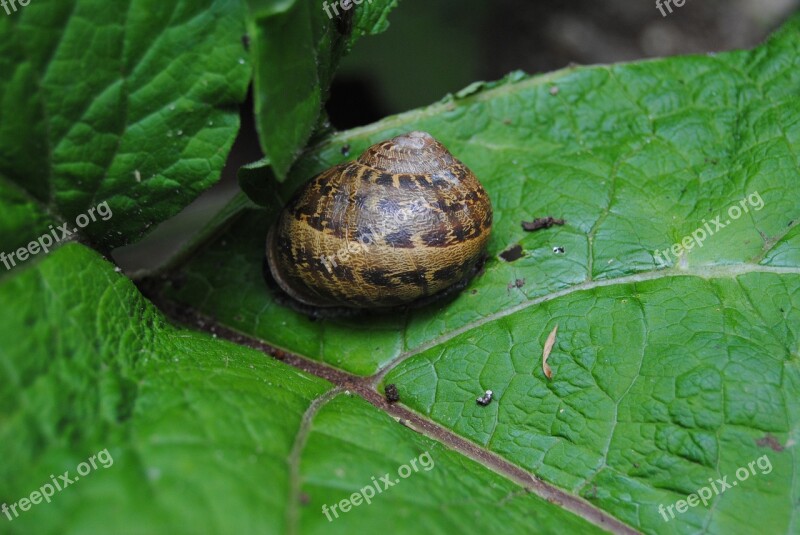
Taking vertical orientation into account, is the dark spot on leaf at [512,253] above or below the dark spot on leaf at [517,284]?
above

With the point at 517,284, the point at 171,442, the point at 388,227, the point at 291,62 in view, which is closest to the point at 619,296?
the point at 517,284

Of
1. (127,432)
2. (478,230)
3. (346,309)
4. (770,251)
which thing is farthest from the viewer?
(346,309)

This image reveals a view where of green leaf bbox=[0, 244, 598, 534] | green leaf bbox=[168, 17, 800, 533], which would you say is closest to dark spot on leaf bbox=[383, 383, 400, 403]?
green leaf bbox=[168, 17, 800, 533]

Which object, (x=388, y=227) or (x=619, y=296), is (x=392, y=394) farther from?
(x=619, y=296)

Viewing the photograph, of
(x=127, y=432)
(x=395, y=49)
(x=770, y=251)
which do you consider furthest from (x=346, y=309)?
(x=395, y=49)

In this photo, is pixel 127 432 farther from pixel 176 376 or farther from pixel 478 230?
pixel 478 230

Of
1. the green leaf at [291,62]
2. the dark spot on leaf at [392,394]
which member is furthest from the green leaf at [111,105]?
the dark spot on leaf at [392,394]

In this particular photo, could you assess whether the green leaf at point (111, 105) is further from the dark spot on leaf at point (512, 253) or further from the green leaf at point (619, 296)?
the dark spot on leaf at point (512, 253)
